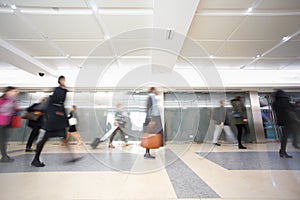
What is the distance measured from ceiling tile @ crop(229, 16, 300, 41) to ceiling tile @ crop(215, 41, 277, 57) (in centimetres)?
19

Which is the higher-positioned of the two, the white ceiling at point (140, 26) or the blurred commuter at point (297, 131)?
the white ceiling at point (140, 26)

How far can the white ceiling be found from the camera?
2.07 meters

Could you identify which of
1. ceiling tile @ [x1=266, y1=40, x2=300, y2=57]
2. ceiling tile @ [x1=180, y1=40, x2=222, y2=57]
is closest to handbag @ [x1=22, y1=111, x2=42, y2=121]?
ceiling tile @ [x1=180, y1=40, x2=222, y2=57]

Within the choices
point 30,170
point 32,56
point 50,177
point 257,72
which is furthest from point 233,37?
point 32,56

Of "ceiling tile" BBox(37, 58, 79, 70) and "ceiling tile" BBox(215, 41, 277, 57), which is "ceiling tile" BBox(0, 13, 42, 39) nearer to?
"ceiling tile" BBox(37, 58, 79, 70)

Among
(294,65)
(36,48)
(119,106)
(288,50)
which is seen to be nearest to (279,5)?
(288,50)

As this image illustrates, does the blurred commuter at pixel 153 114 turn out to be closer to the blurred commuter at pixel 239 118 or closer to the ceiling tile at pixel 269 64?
the blurred commuter at pixel 239 118

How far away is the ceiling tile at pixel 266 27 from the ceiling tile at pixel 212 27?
0.63 ft

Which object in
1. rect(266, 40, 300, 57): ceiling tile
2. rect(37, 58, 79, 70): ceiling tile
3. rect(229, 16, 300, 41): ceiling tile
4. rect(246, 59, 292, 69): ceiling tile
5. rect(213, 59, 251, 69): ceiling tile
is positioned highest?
rect(229, 16, 300, 41): ceiling tile

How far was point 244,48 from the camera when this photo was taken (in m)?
3.29

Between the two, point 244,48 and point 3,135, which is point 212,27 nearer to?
point 244,48

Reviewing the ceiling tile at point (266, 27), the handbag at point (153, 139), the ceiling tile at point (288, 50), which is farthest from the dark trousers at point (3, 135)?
the ceiling tile at point (288, 50)

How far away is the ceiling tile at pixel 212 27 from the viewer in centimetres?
235

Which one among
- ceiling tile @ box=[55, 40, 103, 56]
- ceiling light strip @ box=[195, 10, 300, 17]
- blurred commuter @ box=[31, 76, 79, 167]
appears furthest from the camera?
ceiling tile @ box=[55, 40, 103, 56]
